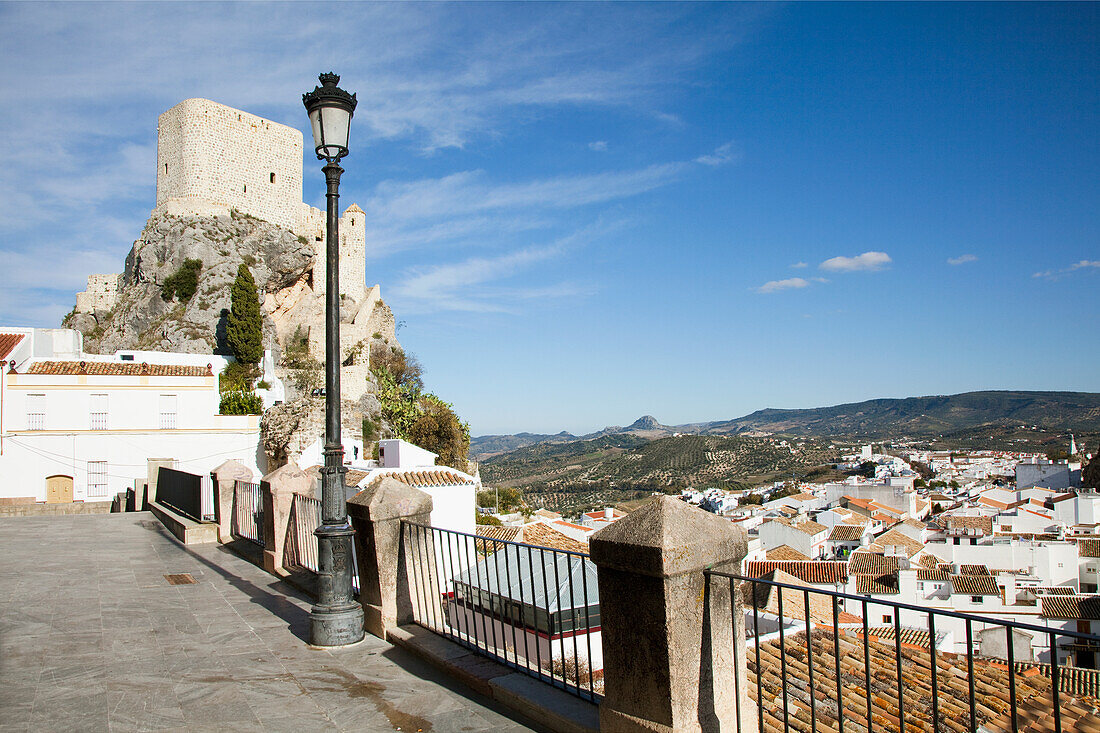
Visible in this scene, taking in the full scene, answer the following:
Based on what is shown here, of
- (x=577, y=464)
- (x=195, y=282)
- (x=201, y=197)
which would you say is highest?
(x=201, y=197)

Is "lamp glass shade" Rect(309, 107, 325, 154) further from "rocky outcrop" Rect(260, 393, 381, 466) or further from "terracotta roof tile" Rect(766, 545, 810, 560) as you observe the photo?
"terracotta roof tile" Rect(766, 545, 810, 560)

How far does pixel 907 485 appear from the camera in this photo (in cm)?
6856

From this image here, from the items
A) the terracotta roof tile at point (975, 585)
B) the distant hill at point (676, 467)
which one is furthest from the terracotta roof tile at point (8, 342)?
the distant hill at point (676, 467)

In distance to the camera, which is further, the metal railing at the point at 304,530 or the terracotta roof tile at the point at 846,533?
the terracotta roof tile at the point at 846,533

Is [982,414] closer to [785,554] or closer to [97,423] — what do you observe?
[785,554]

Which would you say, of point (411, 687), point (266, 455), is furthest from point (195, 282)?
point (411, 687)

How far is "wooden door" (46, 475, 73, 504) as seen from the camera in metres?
29.0

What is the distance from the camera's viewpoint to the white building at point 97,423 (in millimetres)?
28766

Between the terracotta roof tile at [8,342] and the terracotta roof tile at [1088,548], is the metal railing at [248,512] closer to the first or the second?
the terracotta roof tile at [8,342]

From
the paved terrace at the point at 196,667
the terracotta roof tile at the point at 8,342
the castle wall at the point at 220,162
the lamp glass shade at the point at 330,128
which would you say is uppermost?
the castle wall at the point at 220,162

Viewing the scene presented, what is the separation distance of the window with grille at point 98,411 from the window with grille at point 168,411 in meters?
2.20

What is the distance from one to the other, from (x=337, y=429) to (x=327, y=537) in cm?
96

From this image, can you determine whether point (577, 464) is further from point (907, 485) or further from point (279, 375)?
point (279, 375)

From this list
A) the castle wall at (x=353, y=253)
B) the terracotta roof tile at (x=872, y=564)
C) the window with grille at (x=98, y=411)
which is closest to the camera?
the window with grille at (x=98, y=411)
